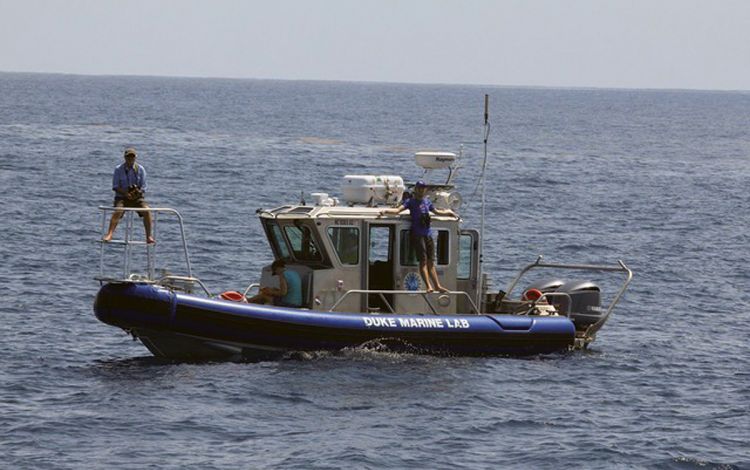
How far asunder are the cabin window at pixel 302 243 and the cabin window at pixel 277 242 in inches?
5.5

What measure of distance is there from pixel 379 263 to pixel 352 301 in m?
0.83

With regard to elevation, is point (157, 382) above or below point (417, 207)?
below

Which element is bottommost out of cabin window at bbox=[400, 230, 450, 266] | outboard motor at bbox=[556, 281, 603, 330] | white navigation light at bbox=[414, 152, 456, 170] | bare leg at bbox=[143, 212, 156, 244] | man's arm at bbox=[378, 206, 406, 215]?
outboard motor at bbox=[556, 281, 603, 330]

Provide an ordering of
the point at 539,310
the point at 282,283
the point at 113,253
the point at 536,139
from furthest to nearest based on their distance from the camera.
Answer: the point at 536,139 < the point at 113,253 < the point at 539,310 < the point at 282,283

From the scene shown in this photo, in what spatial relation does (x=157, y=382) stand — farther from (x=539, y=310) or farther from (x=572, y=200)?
(x=572, y=200)

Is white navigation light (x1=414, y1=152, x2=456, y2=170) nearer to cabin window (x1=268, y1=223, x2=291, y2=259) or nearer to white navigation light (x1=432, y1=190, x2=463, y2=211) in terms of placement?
white navigation light (x1=432, y1=190, x2=463, y2=211)

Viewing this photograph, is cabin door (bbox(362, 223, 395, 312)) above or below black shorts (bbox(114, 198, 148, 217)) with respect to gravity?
below

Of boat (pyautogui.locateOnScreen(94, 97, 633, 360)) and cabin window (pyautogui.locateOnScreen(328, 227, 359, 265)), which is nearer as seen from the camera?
boat (pyautogui.locateOnScreen(94, 97, 633, 360))

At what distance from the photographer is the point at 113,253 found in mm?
38656

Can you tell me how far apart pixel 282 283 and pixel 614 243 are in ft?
71.4

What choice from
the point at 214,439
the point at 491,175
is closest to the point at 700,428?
the point at 214,439

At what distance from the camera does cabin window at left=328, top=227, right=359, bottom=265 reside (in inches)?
966

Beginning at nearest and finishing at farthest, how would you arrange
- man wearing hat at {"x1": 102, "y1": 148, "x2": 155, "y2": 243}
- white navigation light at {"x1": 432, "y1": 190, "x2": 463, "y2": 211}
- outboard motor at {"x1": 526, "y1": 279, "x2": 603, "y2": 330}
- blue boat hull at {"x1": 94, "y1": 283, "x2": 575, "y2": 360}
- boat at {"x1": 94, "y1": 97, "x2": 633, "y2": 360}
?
1. blue boat hull at {"x1": 94, "y1": 283, "x2": 575, "y2": 360}
2. boat at {"x1": 94, "y1": 97, "x2": 633, "y2": 360}
3. man wearing hat at {"x1": 102, "y1": 148, "x2": 155, "y2": 243}
4. white navigation light at {"x1": 432, "y1": 190, "x2": 463, "y2": 211}
5. outboard motor at {"x1": 526, "y1": 279, "x2": 603, "y2": 330}

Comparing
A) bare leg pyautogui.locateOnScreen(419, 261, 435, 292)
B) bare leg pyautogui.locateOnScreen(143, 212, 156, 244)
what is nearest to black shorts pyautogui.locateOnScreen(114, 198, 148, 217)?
bare leg pyautogui.locateOnScreen(143, 212, 156, 244)
